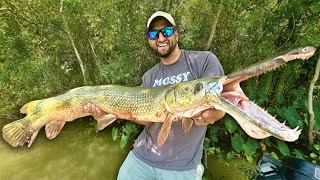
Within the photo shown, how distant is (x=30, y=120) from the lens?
261 cm

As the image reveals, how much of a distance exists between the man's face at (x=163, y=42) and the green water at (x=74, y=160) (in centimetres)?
230

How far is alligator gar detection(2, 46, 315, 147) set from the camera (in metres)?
1.52

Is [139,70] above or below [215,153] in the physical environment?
above

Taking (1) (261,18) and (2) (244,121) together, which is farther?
(1) (261,18)

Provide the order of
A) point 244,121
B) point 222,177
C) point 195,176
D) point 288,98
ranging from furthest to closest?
point 288,98 → point 222,177 → point 195,176 → point 244,121

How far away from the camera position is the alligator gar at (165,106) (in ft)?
5.00

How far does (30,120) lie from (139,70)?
3.06 meters

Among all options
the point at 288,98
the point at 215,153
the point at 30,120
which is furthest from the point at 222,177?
the point at 30,120

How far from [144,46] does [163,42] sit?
9.91 ft

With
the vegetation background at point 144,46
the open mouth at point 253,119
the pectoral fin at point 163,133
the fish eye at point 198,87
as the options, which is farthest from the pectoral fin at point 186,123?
the vegetation background at point 144,46

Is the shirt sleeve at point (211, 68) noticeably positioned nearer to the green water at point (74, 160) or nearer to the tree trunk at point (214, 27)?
the green water at point (74, 160)

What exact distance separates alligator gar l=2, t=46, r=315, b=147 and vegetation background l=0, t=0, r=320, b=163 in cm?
208

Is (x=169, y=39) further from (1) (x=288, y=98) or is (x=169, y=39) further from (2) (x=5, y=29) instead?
(2) (x=5, y=29)

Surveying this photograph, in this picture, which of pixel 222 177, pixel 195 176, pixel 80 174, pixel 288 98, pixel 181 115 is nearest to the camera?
pixel 181 115
